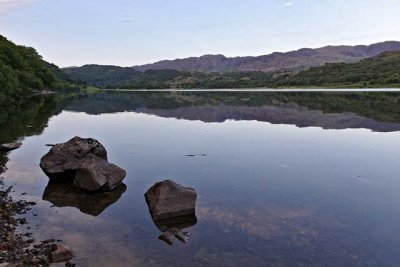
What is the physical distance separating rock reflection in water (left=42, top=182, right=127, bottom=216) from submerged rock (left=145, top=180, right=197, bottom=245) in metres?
3.29

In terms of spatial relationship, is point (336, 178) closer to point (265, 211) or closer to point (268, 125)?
point (265, 211)

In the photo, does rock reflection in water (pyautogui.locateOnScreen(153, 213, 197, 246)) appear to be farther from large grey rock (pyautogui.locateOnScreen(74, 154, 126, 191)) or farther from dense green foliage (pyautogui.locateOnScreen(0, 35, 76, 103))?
dense green foliage (pyautogui.locateOnScreen(0, 35, 76, 103))

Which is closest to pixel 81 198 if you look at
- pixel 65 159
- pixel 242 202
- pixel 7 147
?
pixel 65 159

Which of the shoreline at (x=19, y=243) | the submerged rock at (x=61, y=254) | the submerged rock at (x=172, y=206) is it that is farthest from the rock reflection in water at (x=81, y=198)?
the submerged rock at (x=61, y=254)

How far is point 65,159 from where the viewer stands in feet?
94.2

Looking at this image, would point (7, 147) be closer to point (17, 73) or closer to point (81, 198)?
point (81, 198)

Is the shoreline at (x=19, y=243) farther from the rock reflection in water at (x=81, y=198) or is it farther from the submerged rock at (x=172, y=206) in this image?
the submerged rock at (x=172, y=206)

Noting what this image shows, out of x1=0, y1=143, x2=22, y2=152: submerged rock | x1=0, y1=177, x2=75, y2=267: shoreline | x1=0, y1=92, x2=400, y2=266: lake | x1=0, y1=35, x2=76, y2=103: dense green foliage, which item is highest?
x1=0, y1=35, x2=76, y2=103: dense green foliage

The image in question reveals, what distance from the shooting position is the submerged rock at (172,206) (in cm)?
2014

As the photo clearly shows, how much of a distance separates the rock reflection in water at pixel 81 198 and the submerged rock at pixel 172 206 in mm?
3290

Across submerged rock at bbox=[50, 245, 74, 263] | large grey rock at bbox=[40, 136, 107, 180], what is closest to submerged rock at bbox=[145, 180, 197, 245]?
submerged rock at bbox=[50, 245, 74, 263]

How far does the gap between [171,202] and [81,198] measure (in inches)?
270

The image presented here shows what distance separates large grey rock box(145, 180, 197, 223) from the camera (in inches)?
819

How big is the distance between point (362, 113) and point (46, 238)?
69.4 meters
